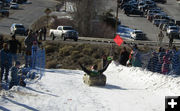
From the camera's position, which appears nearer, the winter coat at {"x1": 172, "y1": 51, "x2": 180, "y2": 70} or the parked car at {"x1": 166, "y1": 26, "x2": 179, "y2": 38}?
the winter coat at {"x1": 172, "y1": 51, "x2": 180, "y2": 70}

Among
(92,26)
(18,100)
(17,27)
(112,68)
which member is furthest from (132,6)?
(18,100)

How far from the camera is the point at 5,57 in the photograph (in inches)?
654

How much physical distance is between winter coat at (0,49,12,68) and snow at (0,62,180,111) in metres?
1.20

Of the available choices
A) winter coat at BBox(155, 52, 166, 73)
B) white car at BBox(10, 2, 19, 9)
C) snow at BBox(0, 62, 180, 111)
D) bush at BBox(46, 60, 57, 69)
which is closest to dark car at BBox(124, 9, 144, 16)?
white car at BBox(10, 2, 19, 9)

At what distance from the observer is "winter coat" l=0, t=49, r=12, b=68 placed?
16.5m

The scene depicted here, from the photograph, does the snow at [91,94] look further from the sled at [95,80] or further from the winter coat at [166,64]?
the winter coat at [166,64]

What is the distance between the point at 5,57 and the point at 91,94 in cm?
374

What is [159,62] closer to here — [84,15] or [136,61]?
[136,61]

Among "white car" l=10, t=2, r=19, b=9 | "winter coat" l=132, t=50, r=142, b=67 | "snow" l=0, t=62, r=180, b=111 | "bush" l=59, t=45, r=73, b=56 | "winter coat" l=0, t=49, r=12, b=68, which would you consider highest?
"white car" l=10, t=2, r=19, b=9

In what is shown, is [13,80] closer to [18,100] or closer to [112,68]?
[18,100]

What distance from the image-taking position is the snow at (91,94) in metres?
14.2

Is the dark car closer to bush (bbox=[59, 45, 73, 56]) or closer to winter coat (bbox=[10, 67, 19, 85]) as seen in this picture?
bush (bbox=[59, 45, 73, 56])

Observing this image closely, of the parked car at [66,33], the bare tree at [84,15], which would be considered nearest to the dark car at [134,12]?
the bare tree at [84,15]

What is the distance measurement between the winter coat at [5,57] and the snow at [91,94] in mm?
Result: 1204
